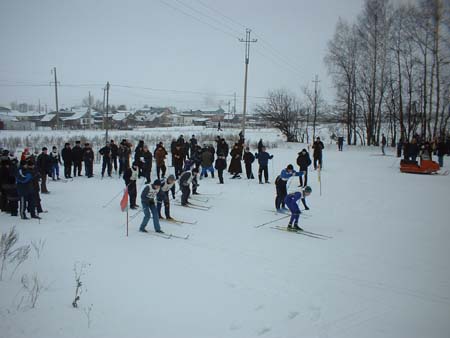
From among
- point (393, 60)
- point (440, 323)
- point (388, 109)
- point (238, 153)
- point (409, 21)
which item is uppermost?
point (409, 21)

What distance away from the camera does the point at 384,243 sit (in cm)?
848

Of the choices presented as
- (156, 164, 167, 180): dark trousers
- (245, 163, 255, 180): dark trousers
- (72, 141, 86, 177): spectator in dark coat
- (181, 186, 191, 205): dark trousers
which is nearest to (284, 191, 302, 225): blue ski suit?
(181, 186, 191, 205): dark trousers

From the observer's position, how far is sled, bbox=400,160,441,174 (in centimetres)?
1762

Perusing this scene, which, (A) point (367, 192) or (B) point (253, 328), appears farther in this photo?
(A) point (367, 192)

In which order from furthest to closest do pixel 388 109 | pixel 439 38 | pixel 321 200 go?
pixel 388 109
pixel 439 38
pixel 321 200

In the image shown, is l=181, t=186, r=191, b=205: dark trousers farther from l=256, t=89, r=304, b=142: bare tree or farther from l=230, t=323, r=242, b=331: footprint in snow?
l=256, t=89, r=304, b=142: bare tree

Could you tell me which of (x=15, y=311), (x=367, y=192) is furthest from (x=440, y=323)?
(x=367, y=192)

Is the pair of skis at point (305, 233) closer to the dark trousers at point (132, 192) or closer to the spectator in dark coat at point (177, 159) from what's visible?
the dark trousers at point (132, 192)

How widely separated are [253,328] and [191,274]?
1929 mm

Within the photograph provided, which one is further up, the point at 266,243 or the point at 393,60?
the point at 393,60

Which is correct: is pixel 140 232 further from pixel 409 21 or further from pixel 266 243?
pixel 409 21

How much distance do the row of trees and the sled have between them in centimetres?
1160

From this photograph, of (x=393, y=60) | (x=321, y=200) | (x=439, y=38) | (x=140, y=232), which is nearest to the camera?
(x=140, y=232)

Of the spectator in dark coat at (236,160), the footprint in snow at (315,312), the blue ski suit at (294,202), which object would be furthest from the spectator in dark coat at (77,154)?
the footprint in snow at (315,312)
